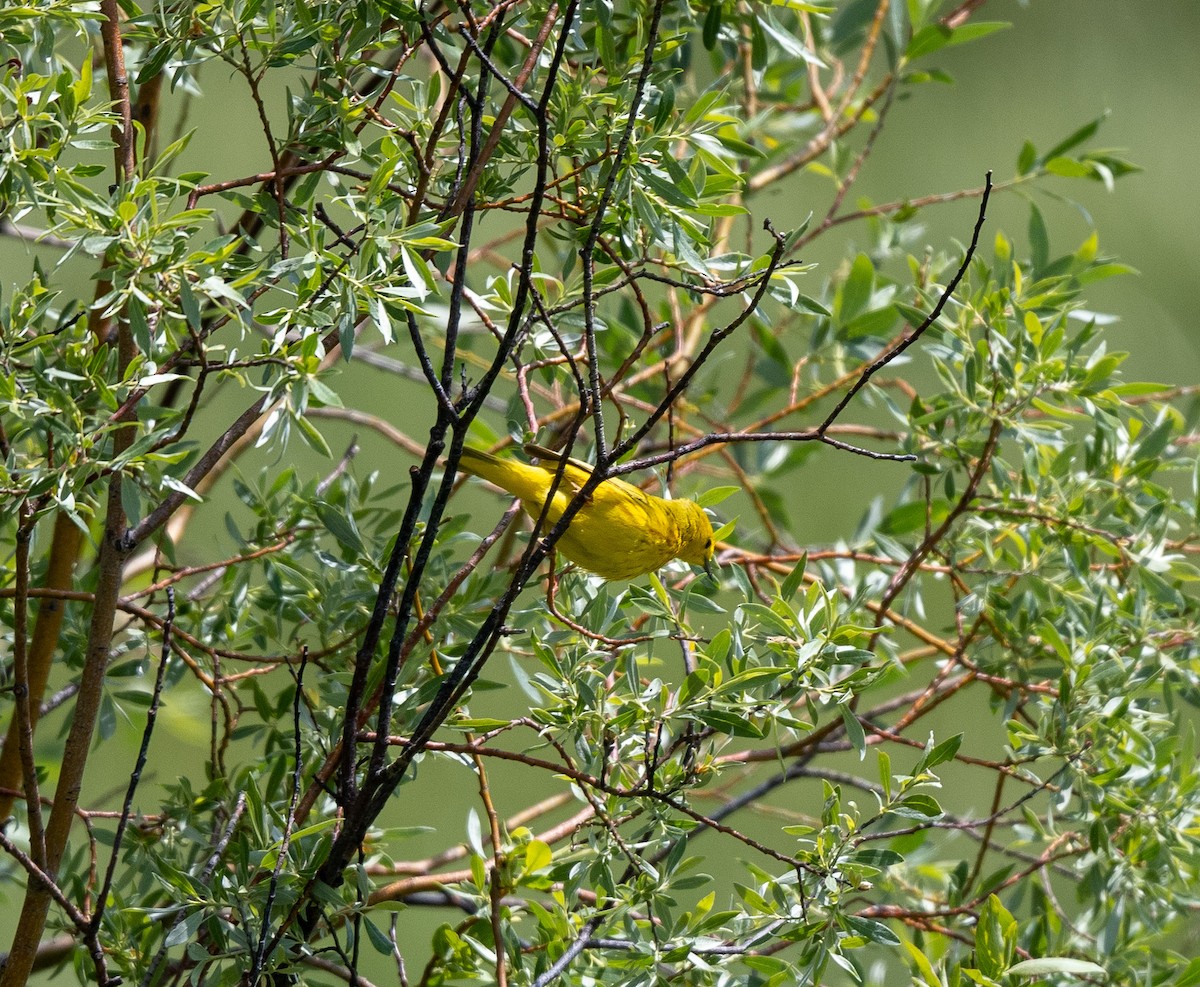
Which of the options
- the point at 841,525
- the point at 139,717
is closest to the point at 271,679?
the point at 139,717

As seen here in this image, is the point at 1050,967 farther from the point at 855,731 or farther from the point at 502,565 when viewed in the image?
the point at 502,565

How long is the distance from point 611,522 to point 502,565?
0.21 m

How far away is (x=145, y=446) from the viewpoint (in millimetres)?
1157

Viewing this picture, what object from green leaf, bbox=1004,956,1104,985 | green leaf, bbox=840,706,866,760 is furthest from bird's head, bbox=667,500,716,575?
green leaf, bbox=1004,956,1104,985

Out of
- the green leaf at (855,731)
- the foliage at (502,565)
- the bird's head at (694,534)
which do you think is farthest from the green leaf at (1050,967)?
the bird's head at (694,534)

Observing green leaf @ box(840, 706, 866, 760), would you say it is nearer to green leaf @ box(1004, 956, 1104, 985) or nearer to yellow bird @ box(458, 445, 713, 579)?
green leaf @ box(1004, 956, 1104, 985)

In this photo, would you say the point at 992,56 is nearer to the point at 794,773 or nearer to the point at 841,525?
the point at 841,525

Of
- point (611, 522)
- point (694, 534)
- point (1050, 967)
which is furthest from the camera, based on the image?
point (611, 522)

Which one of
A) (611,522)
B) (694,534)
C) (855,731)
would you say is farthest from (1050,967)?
(611,522)

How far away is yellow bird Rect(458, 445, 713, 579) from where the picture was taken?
5.92 ft

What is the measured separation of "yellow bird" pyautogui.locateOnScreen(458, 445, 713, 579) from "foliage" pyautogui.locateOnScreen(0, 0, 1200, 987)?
0.34 feet

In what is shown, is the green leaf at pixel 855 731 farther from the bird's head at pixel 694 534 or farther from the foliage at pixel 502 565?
the bird's head at pixel 694 534

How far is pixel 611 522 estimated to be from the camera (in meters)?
1.98

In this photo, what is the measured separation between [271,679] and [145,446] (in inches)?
93.3
